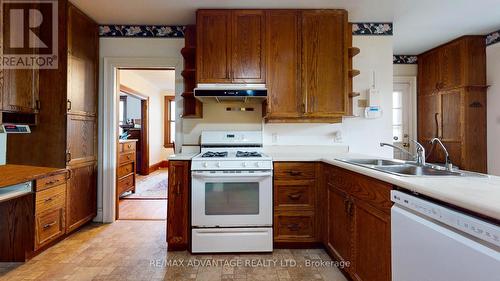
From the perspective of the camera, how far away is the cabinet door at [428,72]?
3805 mm

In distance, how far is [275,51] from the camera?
2697 millimetres

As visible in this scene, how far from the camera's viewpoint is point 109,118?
3066 mm

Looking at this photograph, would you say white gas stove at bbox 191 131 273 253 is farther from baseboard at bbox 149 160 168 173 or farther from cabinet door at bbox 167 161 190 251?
baseboard at bbox 149 160 168 173

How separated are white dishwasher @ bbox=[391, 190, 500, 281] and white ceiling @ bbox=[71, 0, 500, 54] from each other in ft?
7.21

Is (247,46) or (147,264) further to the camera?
(247,46)

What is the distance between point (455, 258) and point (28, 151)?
10.5 ft

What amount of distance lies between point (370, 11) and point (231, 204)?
→ 249cm

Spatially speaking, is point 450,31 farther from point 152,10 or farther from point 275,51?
point 152,10

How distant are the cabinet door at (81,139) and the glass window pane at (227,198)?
147 cm

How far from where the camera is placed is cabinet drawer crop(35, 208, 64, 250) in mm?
2176

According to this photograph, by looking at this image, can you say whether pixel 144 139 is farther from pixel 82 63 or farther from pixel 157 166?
pixel 82 63

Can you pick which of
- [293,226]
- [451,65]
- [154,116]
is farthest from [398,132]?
[154,116]

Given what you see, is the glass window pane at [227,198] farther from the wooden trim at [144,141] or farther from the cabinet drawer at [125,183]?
the wooden trim at [144,141]

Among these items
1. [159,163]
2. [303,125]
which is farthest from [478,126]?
[159,163]
